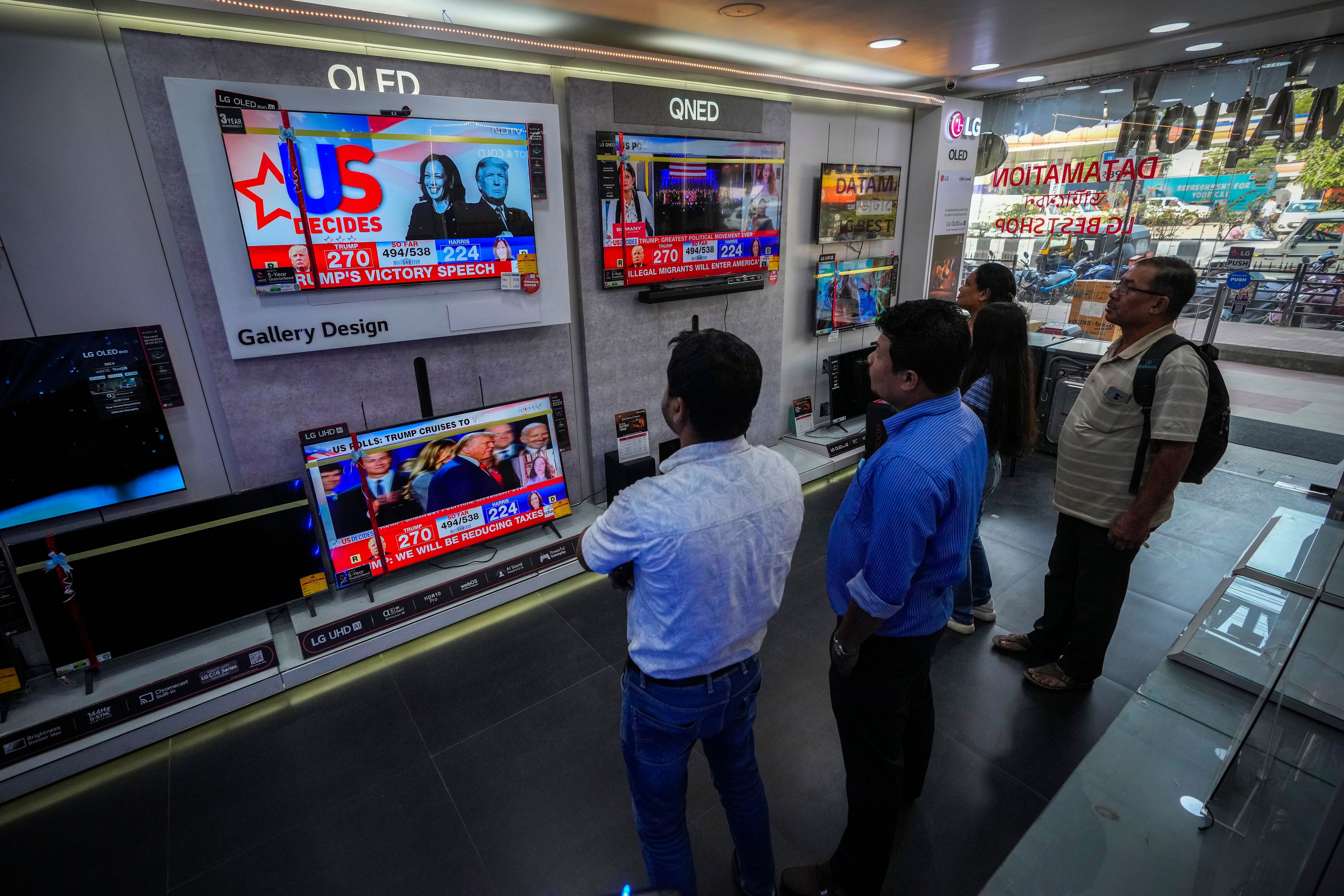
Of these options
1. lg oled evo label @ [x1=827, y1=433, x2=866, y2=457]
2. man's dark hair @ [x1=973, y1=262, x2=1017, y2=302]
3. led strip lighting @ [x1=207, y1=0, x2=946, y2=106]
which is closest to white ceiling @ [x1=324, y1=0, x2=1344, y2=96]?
led strip lighting @ [x1=207, y1=0, x2=946, y2=106]

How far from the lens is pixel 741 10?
114 inches

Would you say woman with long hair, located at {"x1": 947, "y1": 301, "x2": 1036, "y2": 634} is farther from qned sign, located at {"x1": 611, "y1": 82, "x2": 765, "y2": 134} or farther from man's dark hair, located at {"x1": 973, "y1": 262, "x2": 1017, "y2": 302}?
qned sign, located at {"x1": 611, "y1": 82, "x2": 765, "y2": 134}

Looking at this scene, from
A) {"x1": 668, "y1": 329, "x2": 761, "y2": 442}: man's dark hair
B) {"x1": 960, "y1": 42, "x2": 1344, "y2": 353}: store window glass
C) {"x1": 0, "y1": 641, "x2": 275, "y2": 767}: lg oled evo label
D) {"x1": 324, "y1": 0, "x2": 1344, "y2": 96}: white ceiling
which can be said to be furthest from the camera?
{"x1": 960, "y1": 42, "x2": 1344, "y2": 353}: store window glass

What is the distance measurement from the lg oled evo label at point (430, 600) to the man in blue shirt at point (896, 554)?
1292 mm

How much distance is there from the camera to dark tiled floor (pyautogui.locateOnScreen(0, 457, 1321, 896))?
1.91 metres

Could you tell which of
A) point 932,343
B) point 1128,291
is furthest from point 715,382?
point 1128,291

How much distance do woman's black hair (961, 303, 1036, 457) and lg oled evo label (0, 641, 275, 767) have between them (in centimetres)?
320

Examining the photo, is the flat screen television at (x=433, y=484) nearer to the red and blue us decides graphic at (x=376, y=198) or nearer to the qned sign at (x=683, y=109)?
the red and blue us decides graphic at (x=376, y=198)

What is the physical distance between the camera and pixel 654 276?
3.69m

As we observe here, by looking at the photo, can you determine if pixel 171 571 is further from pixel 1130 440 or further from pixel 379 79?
pixel 1130 440

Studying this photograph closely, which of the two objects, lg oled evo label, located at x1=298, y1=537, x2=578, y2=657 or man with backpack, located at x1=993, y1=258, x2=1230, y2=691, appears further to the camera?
lg oled evo label, located at x1=298, y1=537, x2=578, y2=657

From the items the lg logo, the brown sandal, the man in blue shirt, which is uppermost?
the lg logo

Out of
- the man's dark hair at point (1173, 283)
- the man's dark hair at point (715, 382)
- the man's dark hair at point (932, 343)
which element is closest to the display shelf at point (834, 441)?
the man's dark hair at point (1173, 283)

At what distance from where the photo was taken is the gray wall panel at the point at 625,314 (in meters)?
3.33
